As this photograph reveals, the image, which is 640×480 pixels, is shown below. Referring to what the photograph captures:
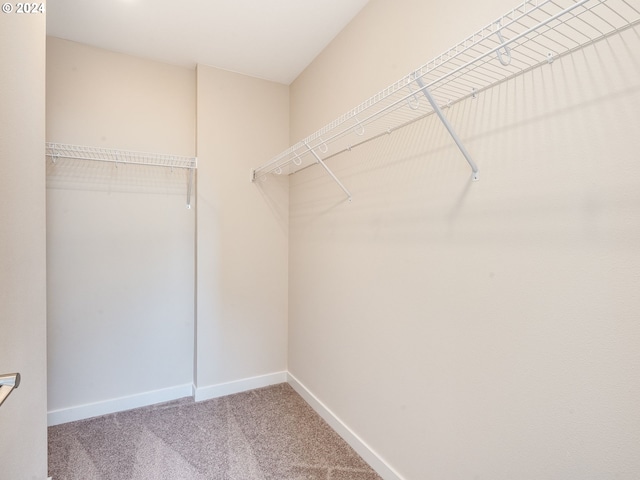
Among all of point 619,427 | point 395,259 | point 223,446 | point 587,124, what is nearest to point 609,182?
point 587,124

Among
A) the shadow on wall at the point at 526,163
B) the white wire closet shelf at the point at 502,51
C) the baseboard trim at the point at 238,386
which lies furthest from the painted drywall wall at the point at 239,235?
the shadow on wall at the point at 526,163

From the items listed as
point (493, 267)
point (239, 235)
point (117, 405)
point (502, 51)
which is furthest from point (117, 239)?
point (502, 51)

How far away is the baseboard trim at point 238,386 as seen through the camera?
8.38 feet

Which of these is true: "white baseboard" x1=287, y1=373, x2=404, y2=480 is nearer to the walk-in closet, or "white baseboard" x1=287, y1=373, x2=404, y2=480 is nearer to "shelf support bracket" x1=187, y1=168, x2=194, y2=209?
the walk-in closet

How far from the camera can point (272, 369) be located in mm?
2840

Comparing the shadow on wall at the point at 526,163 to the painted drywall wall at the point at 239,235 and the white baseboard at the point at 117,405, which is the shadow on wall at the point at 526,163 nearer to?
the painted drywall wall at the point at 239,235

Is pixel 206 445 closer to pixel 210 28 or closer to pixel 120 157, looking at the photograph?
pixel 120 157

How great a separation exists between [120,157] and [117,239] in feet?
2.00

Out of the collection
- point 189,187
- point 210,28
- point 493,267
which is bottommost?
point 493,267

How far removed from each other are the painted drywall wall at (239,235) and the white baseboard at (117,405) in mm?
206

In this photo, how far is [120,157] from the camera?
2.39m

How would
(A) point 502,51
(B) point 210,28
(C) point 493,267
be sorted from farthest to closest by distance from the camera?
1. (B) point 210,28
2. (C) point 493,267
3. (A) point 502,51

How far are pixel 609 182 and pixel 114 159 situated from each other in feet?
9.17

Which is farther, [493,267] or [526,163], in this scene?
[493,267]
